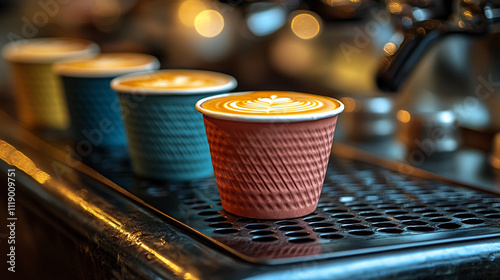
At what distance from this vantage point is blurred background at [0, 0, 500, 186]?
2.23ft

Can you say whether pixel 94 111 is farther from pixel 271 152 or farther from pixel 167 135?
pixel 271 152

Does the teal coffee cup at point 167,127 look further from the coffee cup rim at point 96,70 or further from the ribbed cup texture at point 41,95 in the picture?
the ribbed cup texture at point 41,95

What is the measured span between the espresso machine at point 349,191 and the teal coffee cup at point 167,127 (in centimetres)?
2

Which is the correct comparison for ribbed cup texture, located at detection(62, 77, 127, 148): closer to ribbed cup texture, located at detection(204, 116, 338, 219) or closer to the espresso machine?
the espresso machine

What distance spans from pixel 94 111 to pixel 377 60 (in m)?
0.49

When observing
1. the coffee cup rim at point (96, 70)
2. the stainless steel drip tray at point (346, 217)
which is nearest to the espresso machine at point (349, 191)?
the stainless steel drip tray at point (346, 217)

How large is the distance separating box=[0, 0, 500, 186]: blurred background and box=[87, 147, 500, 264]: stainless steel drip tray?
0.09 meters

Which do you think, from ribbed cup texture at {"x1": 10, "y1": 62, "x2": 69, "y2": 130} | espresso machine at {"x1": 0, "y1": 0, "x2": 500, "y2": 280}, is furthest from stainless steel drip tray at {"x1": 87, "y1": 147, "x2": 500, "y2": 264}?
ribbed cup texture at {"x1": 10, "y1": 62, "x2": 69, "y2": 130}

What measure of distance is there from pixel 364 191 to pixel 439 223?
0.13m

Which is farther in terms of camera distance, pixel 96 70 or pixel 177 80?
pixel 96 70

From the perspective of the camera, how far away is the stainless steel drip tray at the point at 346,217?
0.48m

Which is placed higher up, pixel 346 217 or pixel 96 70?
pixel 96 70

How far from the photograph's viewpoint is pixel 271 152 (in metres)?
0.52

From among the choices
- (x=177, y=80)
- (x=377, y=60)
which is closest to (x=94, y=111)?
(x=177, y=80)
